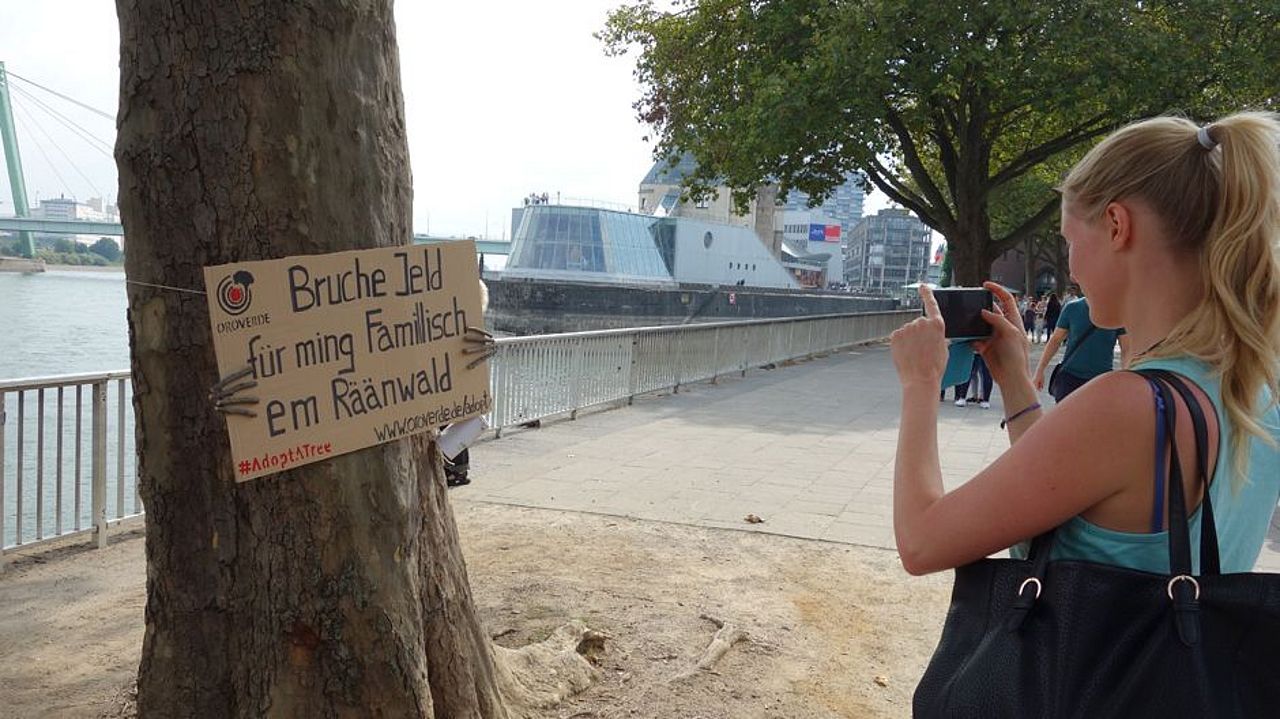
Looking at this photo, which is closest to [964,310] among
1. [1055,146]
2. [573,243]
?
[1055,146]

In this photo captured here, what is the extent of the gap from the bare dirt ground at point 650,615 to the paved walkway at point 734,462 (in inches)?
26.7

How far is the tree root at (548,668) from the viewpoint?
3.49 meters

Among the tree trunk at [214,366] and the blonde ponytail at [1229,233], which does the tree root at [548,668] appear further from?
the blonde ponytail at [1229,233]

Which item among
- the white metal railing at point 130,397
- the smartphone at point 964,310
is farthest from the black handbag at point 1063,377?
the smartphone at point 964,310

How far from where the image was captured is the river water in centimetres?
612

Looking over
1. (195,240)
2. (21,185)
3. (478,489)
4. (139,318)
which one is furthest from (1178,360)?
(21,185)

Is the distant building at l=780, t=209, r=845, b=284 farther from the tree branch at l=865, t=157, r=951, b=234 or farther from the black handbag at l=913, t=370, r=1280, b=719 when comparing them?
the black handbag at l=913, t=370, r=1280, b=719

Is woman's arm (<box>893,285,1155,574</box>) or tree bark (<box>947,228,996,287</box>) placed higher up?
tree bark (<box>947,228,996,287</box>)

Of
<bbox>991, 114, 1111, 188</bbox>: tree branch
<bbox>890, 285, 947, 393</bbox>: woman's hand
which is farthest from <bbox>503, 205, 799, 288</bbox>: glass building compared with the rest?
<bbox>890, 285, 947, 393</bbox>: woman's hand

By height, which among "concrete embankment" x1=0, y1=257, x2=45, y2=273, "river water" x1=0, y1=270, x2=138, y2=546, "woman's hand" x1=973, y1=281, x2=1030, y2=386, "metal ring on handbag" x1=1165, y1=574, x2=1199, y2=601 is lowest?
"river water" x1=0, y1=270, x2=138, y2=546

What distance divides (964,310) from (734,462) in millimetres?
7623

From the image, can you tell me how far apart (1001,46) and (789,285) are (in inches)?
1742

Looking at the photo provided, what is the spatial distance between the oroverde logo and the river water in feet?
2.62

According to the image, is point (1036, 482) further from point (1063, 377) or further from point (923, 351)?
point (1063, 377)
